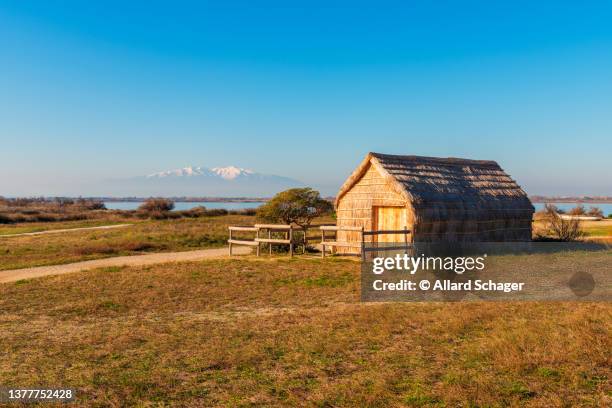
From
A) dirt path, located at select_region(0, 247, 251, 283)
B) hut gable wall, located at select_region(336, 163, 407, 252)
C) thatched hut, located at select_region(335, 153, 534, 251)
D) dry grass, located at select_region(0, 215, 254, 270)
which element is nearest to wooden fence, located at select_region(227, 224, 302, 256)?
dirt path, located at select_region(0, 247, 251, 283)

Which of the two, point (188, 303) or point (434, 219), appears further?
point (434, 219)

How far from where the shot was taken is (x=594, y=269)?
16109mm

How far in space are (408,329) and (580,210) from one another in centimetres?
4792

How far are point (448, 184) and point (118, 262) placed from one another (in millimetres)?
13987

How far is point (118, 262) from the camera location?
795 inches

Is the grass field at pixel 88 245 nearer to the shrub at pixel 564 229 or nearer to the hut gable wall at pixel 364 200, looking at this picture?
the hut gable wall at pixel 364 200

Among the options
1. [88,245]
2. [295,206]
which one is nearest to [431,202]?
[295,206]

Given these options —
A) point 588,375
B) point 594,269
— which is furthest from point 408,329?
point 594,269

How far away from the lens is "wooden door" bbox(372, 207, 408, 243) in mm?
19984

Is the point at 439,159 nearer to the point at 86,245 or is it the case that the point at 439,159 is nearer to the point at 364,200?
the point at 364,200

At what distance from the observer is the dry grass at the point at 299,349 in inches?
246

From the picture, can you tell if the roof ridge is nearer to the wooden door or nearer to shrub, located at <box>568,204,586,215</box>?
the wooden door

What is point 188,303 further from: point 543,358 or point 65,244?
point 65,244

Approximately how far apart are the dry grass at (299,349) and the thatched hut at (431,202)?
7.16m
